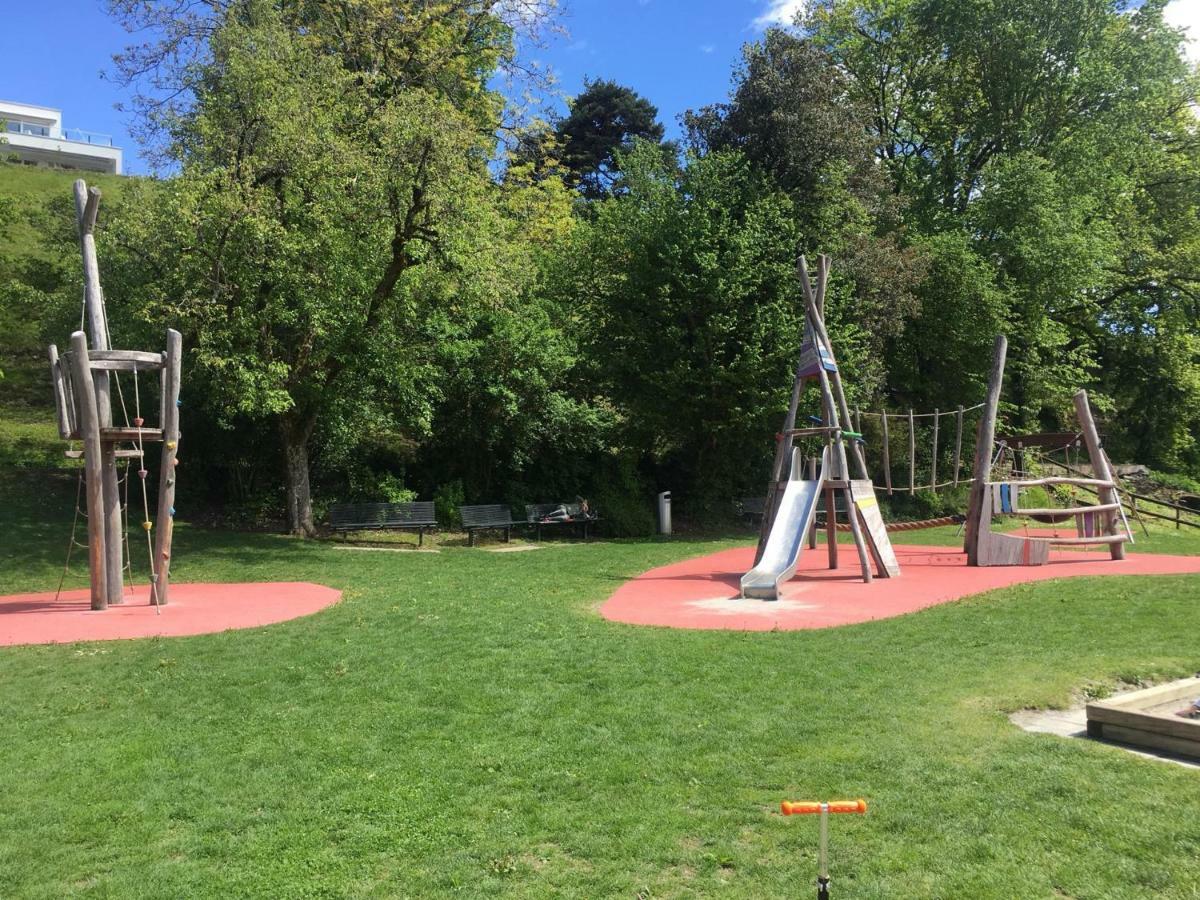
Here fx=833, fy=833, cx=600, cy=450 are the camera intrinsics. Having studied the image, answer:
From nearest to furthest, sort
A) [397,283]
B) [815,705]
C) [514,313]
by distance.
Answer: [815,705], [397,283], [514,313]

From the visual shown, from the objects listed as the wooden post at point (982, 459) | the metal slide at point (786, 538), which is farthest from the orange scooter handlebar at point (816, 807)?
the wooden post at point (982, 459)

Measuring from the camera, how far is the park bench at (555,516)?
20.6 m

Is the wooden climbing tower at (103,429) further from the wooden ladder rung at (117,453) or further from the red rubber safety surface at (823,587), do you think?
the red rubber safety surface at (823,587)

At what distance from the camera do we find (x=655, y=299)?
21797 millimetres

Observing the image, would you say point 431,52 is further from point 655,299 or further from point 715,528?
point 715,528

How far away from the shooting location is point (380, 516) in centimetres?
1886

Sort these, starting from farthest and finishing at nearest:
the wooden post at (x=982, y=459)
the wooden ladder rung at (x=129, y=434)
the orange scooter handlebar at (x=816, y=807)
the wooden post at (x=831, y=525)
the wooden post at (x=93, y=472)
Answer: the wooden post at (x=982, y=459)
the wooden post at (x=831, y=525)
the wooden ladder rung at (x=129, y=434)
the wooden post at (x=93, y=472)
the orange scooter handlebar at (x=816, y=807)

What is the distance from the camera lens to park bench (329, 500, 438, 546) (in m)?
18.7

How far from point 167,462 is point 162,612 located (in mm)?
1935

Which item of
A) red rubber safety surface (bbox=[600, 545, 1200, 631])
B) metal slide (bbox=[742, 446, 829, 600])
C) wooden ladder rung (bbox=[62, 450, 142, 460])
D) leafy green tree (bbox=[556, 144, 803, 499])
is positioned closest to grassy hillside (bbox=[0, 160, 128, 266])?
leafy green tree (bbox=[556, 144, 803, 499])

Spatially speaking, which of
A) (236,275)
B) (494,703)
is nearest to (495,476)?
(236,275)

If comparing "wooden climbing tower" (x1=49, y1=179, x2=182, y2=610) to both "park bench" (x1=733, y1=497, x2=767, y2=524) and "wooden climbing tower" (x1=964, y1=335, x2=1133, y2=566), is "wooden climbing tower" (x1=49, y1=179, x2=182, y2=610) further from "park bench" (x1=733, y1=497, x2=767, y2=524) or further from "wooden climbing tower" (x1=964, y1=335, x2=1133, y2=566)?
"park bench" (x1=733, y1=497, x2=767, y2=524)

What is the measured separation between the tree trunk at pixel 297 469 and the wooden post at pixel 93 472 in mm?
7278

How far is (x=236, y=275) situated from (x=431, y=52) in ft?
29.8
